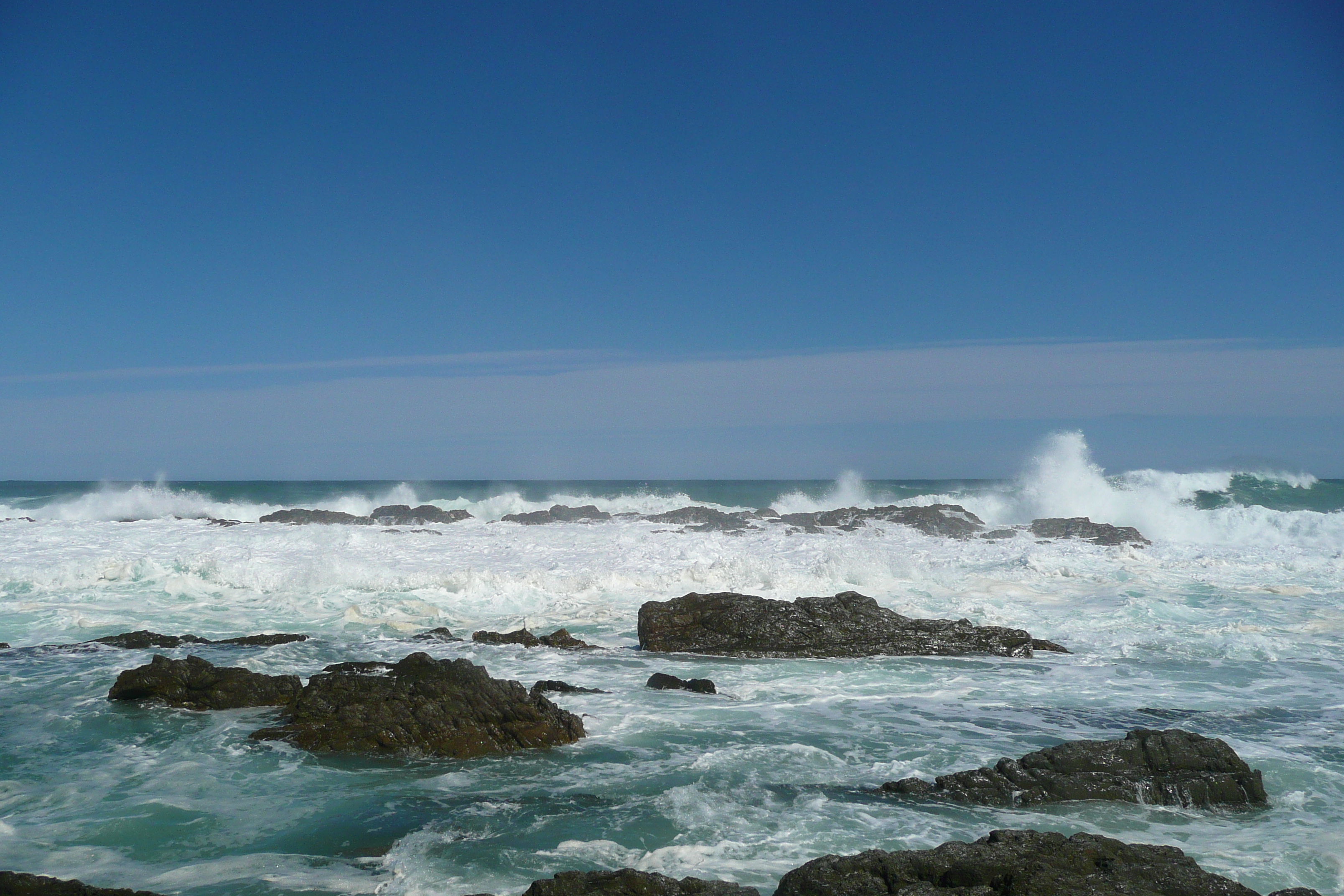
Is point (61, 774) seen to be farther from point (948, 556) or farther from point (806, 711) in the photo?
point (948, 556)

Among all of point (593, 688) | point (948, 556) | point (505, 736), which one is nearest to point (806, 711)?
point (593, 688)

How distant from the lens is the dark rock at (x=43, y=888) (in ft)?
13.7

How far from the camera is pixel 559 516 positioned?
114 feet

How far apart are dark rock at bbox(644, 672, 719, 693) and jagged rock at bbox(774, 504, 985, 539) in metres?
21.8

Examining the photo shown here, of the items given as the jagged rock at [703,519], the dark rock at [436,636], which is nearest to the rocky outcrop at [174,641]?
the dark rock at [436,636]

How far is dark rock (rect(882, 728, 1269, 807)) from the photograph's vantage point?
6.38 metres

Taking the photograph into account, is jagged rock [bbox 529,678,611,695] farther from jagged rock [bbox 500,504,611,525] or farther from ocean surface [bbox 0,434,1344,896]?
jagged rock [bbox 500,504,611,525]

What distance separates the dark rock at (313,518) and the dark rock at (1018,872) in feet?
98.3

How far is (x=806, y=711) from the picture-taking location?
9.23 m

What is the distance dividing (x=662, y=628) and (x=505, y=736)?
4.97 meters

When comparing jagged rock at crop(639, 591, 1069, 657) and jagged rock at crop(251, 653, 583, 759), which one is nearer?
jagged rock at crop(251, 653, 583, 759)

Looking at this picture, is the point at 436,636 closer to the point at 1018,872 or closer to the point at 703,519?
the point at 1018,872

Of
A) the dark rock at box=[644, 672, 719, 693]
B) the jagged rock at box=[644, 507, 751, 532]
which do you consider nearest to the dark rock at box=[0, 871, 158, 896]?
the dark rock at box=[644, 672, 719, 693]

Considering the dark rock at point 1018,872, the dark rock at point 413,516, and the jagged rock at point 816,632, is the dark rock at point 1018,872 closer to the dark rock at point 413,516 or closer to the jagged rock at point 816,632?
the jagged rock at point 816,632
